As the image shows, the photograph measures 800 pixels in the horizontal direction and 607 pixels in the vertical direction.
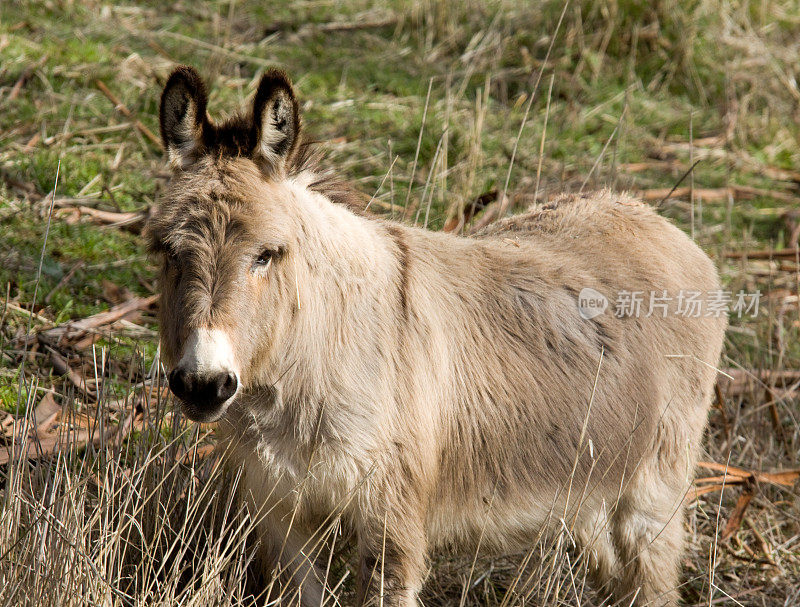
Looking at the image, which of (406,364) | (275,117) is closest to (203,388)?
(406,364)

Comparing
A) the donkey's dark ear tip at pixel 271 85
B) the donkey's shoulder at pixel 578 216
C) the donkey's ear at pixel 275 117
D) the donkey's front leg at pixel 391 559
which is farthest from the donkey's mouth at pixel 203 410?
the donkey's shoulder at pixel 578 216

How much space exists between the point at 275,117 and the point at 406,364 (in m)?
0.90

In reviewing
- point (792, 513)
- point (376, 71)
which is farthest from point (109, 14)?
point (792, 513)

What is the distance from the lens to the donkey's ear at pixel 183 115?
2697mm

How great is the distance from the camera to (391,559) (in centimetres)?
285

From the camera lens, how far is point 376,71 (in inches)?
290

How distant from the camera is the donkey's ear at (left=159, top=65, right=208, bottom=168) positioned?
8.85ft

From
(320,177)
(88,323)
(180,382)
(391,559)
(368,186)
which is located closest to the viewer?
(180,382)

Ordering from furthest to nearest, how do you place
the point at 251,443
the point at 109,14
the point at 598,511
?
the point at 109,14 → the point at 598,511 → the point at 251,443

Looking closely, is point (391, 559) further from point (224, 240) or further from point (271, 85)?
point (271, 85)

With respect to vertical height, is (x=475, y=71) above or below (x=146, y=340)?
above

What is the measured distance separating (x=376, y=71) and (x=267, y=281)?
5137 mm

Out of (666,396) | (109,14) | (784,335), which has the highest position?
(109,14)

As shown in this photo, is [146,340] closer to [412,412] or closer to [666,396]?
[412,412]
